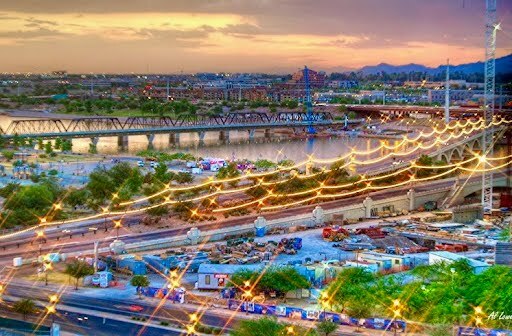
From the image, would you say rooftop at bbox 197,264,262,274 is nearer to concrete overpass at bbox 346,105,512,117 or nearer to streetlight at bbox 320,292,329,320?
streetlight at bbox 320,292,329,320

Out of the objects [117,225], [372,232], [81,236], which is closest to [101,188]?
[117,225]

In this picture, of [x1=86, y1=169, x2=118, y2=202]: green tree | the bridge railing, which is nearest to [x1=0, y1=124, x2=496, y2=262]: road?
[x1=86, y1=169, x2=118, y2=202]: green tree

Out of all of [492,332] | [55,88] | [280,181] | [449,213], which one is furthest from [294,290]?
[55,88]

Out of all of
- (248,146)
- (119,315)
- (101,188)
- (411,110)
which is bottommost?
(119,315)

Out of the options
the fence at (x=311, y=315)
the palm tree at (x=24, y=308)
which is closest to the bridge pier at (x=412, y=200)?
the fence at (x=311, y=315)

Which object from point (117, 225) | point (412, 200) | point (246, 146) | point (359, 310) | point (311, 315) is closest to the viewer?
point (359, 310)

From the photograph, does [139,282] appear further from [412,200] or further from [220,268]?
[412,200]
